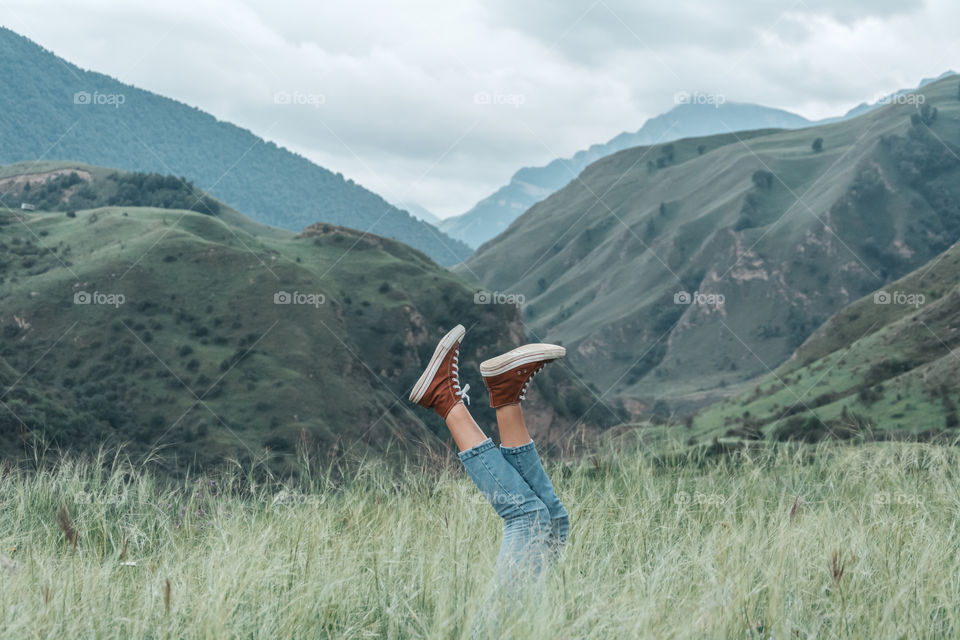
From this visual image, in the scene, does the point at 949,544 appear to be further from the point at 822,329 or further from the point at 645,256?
the point at 645,256

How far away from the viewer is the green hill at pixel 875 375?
4309cm

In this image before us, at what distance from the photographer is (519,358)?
4.82m

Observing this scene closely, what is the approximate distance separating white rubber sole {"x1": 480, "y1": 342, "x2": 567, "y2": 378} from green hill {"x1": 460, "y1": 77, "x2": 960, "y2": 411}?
105 m

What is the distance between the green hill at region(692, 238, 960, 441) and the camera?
141 ft

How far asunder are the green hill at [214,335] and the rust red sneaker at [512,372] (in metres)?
35.7
